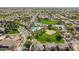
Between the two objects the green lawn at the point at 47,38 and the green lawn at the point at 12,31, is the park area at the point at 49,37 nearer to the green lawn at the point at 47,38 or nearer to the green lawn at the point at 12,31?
the green lawn at the point at 47,38

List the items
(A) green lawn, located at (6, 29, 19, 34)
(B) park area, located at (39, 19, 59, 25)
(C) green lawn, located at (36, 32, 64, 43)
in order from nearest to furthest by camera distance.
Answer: (C) green lawn, located at (36, 32, 64, 43) < (A) green lawn, located at (6, 29, 19, 34) < (B) park area, located at (39, 19, 59, 25)

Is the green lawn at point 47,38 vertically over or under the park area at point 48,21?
under

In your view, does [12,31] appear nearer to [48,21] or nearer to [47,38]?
[47,38]

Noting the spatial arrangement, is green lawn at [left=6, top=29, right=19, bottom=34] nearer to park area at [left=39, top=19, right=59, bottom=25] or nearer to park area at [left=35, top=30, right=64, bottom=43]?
park area at [left=35, top=30, right=64, bottom=43]

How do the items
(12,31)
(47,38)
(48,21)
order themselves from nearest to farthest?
(47,38) < (12,31) < (48,21)

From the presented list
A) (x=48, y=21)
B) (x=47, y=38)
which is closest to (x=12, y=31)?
(x=47, y=38)

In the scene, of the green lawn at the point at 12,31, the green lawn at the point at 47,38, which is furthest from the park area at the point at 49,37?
the green lawn at the point at 12,31

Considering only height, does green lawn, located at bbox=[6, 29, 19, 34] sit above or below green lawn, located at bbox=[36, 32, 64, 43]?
above

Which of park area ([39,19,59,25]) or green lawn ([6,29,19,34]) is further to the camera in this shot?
park area ([39,19,59,25])

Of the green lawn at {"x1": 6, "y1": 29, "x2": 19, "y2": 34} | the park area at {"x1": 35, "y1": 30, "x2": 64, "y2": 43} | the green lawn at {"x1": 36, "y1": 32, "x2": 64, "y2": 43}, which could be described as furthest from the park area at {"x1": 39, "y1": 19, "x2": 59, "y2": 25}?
the green lawn at {"x1": 6, "y1": 29, "x2": 19, "y2": 34}
